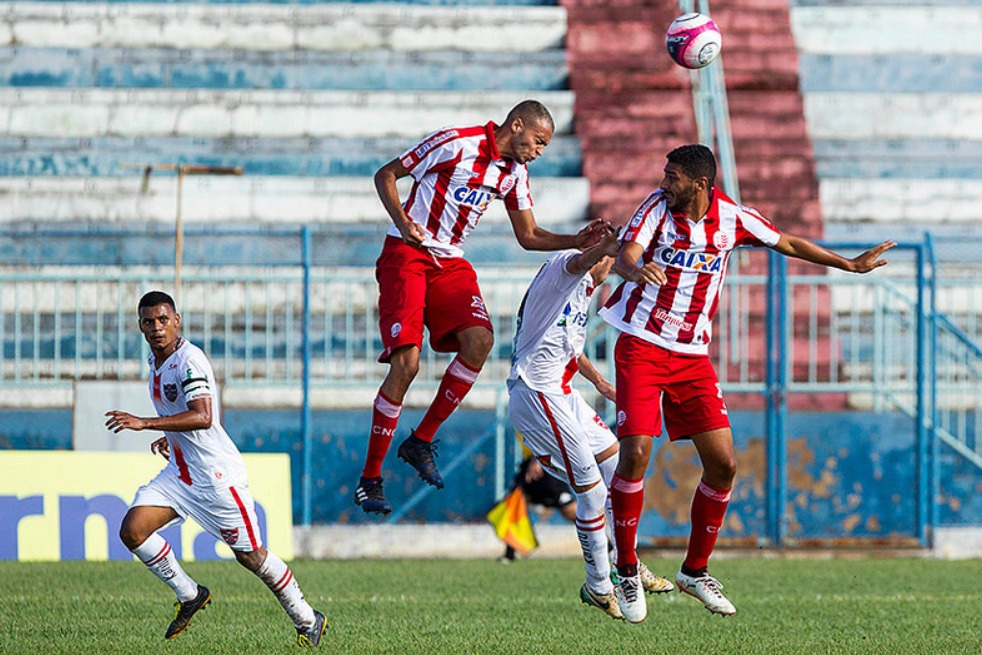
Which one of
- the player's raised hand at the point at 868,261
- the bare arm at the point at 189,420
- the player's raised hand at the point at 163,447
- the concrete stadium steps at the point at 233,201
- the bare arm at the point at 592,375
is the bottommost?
the player's raised hand at the point at 163,447

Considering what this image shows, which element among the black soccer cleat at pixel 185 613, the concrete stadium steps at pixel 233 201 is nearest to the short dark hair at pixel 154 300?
the black soccer cleat at pixel 185 613

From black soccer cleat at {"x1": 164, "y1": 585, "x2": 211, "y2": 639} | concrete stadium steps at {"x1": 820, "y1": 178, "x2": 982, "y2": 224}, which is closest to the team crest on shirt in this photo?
black soccer cleat at {"x1": 164, "y1": 585, "x2": 211, "y2": 639}

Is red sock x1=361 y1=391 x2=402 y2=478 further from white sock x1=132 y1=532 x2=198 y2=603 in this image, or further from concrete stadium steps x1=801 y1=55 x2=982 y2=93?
concrete stadium steps x1=801 y1=55 x2=982 y2=93

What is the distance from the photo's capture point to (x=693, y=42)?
10.2 meters

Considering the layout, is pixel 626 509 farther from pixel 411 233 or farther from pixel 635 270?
pixel 411 233

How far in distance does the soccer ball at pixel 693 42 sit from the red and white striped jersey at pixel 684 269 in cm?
96

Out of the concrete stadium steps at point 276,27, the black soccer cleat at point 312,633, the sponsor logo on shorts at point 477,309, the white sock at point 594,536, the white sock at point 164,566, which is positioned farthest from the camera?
the concrete stadium steps at point 276,27

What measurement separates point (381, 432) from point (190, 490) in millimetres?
1345

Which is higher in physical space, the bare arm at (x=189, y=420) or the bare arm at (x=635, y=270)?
the bare arm at (x=635, y=270)

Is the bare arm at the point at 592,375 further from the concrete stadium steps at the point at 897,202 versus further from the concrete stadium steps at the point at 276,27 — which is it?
the concrete stadium steps at the point at 276,27

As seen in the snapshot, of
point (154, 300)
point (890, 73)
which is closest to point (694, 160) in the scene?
point (154, 300)

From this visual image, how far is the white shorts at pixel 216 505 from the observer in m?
9.48

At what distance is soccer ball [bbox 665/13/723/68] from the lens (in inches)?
404

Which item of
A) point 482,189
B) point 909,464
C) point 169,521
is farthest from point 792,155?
point 169,521
